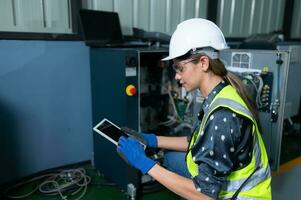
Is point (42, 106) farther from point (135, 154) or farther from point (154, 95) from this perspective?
point (135, 154)

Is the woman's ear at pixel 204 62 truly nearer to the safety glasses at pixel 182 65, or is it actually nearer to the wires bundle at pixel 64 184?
the safety glasses at pixel 182 65

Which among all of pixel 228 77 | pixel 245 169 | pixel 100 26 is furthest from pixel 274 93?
pixel 100 26

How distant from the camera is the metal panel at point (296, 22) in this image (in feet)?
11.8

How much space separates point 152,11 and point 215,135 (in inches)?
70.0

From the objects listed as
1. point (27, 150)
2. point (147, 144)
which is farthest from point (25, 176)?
point (147, 144)

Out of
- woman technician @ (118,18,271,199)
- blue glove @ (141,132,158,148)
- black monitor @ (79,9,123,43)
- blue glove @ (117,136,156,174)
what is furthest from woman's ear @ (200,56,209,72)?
black monitor @ (79,9,123,43)

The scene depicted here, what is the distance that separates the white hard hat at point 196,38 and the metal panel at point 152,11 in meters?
1.25

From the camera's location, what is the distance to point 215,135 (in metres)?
0.88

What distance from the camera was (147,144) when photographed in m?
1.38

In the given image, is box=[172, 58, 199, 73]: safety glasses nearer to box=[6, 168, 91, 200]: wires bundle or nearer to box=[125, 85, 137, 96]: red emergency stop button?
box=[125, 85, 137, 96]: red emergency stop button

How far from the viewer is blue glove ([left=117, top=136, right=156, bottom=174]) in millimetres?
1108

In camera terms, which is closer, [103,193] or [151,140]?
[151,140]

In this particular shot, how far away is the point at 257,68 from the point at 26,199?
1815 millimetres

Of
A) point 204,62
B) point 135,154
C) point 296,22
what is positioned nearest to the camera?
point 204,62
